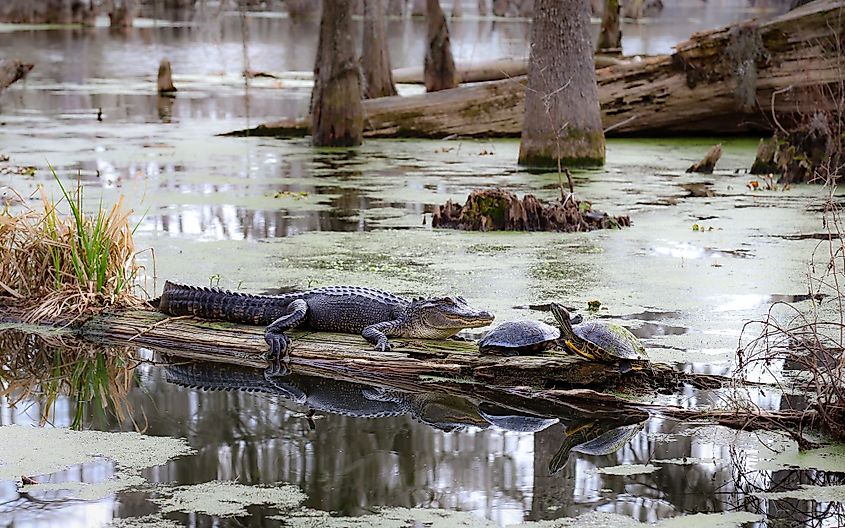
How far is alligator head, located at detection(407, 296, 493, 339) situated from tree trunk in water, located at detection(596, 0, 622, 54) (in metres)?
23.3

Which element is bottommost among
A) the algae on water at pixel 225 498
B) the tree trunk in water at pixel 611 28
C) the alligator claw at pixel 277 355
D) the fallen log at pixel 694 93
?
the algae on water at pixel 225 498

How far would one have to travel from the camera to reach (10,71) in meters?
17.8

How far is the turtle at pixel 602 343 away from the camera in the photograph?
5484 mm

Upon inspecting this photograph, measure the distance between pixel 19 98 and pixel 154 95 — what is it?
2.76 metres

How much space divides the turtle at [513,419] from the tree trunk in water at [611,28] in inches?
943

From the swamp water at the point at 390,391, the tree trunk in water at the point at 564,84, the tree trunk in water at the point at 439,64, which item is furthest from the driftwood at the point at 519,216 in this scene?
the tree trunk in water at the point at 439,64

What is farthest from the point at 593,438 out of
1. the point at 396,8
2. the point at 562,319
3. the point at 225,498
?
the point at 396,8

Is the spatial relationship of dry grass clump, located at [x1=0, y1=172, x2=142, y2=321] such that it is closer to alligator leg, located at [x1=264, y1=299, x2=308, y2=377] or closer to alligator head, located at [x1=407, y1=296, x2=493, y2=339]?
alligator leg, located at [x1=264, y1=299, x2=308, y2=377]

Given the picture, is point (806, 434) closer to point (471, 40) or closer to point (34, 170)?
point (34, 170)

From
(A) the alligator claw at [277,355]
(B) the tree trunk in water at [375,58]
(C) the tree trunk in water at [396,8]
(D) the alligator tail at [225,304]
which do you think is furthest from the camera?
(C) the tree trunk in water at [396,8]

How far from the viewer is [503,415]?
17.9ft

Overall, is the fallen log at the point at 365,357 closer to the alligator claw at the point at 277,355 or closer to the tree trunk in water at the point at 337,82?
the alligator claw at the point at 277,355

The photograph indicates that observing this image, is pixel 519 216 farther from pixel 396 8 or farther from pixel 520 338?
pixel 396 8

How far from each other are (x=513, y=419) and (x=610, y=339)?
54 centimetres
